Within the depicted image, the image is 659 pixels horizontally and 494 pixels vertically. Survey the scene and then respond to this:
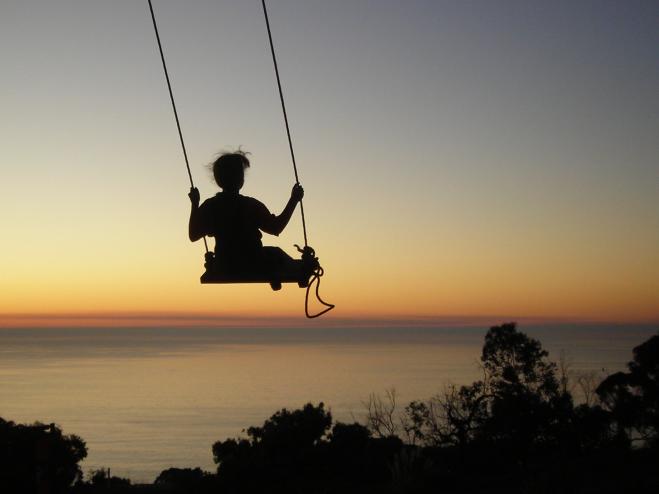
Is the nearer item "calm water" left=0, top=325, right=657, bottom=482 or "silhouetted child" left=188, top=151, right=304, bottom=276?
"silhouetted child" left=188, top=151, right=304, bottom=276

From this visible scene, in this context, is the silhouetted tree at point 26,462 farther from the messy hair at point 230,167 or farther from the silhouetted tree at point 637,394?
the silhouetted tree at point 637,394

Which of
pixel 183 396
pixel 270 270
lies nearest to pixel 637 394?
pixel 270 270

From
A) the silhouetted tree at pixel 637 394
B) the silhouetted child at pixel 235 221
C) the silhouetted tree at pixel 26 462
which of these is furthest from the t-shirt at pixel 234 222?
the silhouetted tree at pixel 637 394

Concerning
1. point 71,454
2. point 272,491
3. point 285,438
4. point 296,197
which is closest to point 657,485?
point 272,491

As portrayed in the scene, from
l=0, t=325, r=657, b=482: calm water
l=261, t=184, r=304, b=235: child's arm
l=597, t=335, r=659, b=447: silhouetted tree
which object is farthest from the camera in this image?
l=0, t=325, r=657, b=482: calm water

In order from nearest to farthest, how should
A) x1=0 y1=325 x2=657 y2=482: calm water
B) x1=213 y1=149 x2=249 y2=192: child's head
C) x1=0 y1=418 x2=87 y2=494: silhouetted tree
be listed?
x1=213 y1=149 x2=249 y2=192: child's head
x1=0 y1=418 x2=87 y2=494: silhouetted tree
x1=0 y1=325 x2=657 y2=482: calm water

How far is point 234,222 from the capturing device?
6.34 metres

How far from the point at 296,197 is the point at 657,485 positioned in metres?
12.6

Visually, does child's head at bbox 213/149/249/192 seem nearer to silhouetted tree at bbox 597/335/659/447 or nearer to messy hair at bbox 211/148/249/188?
messy hair at bbox 211/148/249/188

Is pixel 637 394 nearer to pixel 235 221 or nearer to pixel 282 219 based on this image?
pixel 282 219

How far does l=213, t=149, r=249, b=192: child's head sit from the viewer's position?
6.27 m

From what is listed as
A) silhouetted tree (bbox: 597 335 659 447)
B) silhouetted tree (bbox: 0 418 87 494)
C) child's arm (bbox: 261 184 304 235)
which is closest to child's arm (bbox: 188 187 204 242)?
child's arm (bbox: 261 184 304 235)

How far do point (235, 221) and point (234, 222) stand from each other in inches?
0.5

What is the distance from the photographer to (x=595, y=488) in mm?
16312
